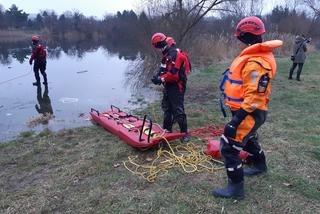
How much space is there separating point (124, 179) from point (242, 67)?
229cm

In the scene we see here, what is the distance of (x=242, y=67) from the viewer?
344 cm

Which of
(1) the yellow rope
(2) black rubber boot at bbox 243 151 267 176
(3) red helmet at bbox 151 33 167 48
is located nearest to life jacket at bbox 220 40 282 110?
(2) black rubber boot at bbox 243 151 267 176

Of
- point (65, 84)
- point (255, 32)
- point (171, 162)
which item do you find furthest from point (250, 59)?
point (65, 84)

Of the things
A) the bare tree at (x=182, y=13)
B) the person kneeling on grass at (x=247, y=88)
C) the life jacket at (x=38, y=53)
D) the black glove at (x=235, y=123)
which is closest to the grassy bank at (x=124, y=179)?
the person kneeling on grass at (x=247, y=88)

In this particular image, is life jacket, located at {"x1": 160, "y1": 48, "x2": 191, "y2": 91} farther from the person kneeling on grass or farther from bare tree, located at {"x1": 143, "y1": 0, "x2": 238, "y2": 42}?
bare tree, located at {"x1": 143, "y1": 0, "x2": 238, "y2": 42}

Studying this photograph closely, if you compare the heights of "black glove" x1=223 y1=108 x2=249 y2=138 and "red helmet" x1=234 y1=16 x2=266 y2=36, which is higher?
"red helmet" x1=234 y1=16 x2=266 y2=36

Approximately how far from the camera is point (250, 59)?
337 centimetres

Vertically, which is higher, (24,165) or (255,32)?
(255,32)

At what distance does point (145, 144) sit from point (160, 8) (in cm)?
1249

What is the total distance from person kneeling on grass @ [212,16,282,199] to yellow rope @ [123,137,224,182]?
1008mm

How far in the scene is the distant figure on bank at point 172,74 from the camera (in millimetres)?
5387

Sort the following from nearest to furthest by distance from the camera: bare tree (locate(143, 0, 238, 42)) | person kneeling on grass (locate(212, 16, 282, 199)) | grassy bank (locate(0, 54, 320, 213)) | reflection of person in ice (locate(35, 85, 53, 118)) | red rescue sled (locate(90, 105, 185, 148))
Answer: person kneeling on grass (locate(212, 16, 282, 199))
grassy bank (locate(0, 54, 320, 213))
red rescue sled (locate(90, 105, 185, 148))
reflection of person in ice (locate(35, 85, 53, 118))
bare tree (locate(143, 0, 238, 42))

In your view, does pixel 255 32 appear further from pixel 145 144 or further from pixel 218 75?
pixel 218 75

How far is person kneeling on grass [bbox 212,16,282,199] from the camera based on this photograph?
3301mm
